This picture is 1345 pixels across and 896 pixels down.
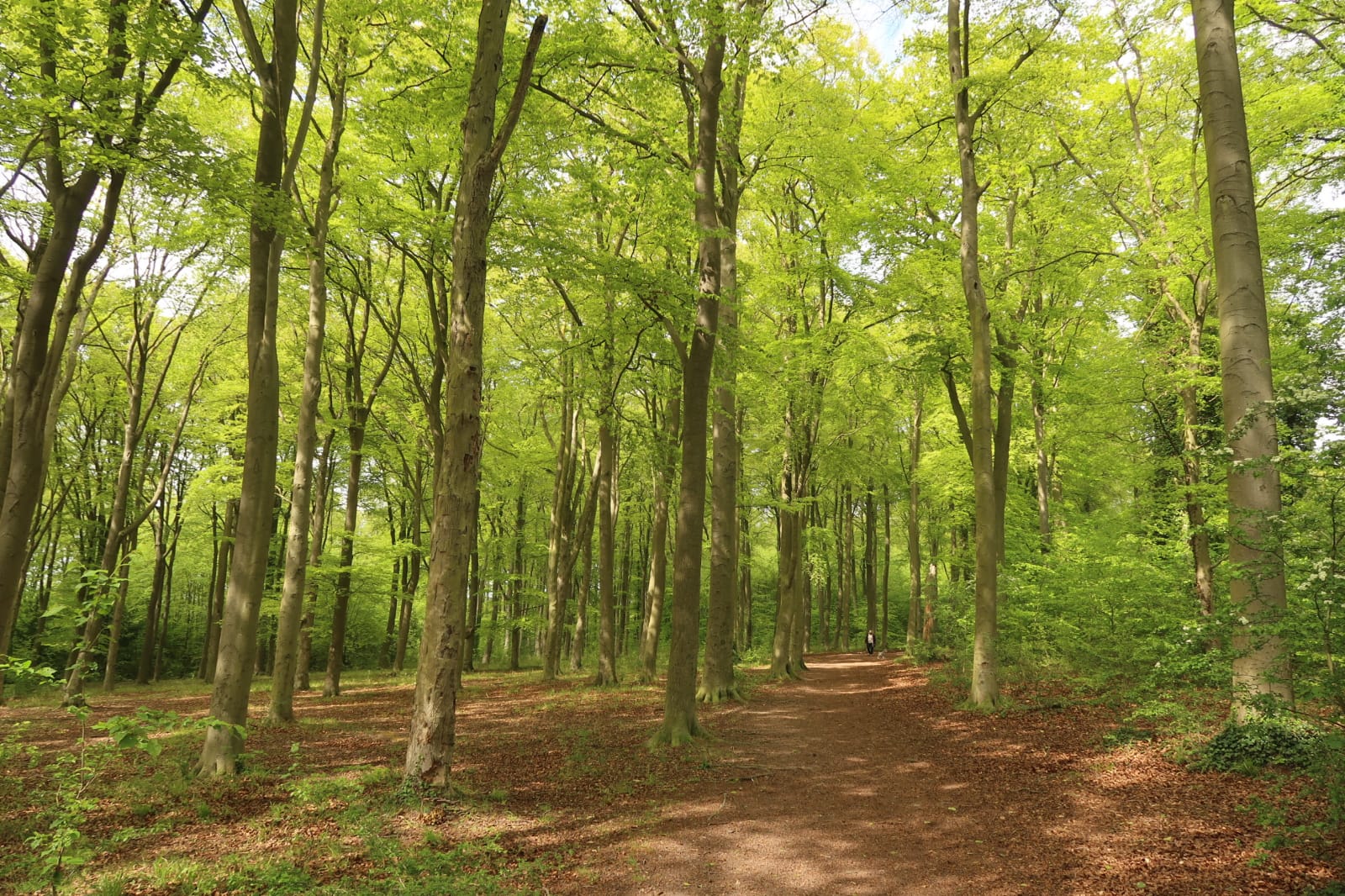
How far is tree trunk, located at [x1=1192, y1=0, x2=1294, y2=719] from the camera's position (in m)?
6.18

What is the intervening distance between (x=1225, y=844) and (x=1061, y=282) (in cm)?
1454

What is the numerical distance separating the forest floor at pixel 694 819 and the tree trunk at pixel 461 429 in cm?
63

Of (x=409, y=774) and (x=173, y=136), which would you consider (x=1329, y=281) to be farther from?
(x=173, y=136)

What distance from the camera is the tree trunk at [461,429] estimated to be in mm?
6500

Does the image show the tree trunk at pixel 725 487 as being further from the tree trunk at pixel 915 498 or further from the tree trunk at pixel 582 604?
the tree trunk at pixel 915 498

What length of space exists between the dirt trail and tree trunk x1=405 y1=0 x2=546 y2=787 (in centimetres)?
209

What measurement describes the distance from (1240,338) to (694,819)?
7.76 metres

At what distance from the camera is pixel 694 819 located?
20.9 ft

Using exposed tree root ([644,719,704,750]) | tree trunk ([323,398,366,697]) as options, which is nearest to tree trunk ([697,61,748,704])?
exposed tree root ([644,719,704,750])

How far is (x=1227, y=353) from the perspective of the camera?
23.2 feet

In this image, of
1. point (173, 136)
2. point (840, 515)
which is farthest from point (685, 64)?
point (840, 515)

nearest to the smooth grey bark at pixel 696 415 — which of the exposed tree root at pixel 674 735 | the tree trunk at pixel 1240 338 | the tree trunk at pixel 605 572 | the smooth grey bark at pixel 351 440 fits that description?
the exposed tree root at pixel 674 735

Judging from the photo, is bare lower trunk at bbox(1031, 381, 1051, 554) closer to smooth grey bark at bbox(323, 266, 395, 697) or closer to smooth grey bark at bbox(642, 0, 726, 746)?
smooth grey bark at bbox(642, 0, 726, 746)

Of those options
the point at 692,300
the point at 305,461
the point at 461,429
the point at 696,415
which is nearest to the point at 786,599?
the point at 696,415
